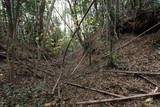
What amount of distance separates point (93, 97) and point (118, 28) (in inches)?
245

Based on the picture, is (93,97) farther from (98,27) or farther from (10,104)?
(98,27)

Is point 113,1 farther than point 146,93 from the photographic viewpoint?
Yes

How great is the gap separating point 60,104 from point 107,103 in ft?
3.74

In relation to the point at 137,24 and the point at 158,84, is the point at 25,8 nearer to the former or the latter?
the point at 137,24

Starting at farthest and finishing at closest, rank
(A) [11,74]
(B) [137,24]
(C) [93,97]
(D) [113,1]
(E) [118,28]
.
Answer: (E) [118,28] → (B) [137,24] → (D) [113,1] → (A) [11,74] → (C) [93,97]

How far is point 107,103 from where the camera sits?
11.3ft

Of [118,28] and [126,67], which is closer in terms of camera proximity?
[126,67]

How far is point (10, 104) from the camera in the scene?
3602mm

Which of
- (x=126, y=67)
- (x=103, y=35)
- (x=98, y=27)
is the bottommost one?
(x=126, y=67)

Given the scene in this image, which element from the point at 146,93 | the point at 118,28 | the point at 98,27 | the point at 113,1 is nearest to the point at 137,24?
the point at 118,28

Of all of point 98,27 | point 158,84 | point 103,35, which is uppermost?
point 98,27

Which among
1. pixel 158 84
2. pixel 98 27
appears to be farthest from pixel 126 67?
pixel 98 27

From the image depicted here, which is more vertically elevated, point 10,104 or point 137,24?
point 137,24

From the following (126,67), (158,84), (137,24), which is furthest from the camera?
(137,24)
